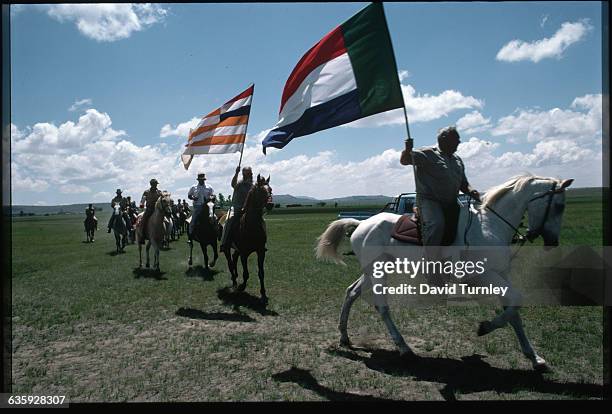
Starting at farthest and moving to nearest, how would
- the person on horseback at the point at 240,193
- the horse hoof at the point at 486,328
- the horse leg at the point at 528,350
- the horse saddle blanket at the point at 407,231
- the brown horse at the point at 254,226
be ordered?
the person on horseback at the point at 240,193
the brown horse at the point at 254,226
the horse saddle blanket at the point at 407,231
the horse hoof at the point at 486,328
the horse leg at the point at 528,350

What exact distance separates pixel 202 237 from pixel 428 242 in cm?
963

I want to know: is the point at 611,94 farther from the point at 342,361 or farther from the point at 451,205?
the point at 342,361

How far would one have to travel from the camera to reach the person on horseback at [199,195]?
12.8 meters

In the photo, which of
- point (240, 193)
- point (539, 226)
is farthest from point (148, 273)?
point (539, 226)

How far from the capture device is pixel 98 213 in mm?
33219

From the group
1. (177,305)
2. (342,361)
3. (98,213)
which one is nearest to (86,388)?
(342,361)

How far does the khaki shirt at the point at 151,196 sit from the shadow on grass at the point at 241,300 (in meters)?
5.35

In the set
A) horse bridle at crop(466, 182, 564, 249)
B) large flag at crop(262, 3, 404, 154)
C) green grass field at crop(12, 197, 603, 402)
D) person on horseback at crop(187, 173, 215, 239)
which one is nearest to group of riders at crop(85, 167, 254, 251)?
person on horseback at crop(187, 173, 215, 239)

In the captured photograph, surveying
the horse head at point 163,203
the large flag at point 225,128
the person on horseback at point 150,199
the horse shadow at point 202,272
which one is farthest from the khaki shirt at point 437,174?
the person on horseback at point 150,199

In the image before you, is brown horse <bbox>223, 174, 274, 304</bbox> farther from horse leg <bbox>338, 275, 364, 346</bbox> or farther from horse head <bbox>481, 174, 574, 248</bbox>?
horse head <bbox>481, 174, 574, 248</bbox>

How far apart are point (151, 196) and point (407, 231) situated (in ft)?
35.3

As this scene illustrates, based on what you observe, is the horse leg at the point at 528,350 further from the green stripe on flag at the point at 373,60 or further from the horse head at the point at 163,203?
the horse head at the point at 163,203

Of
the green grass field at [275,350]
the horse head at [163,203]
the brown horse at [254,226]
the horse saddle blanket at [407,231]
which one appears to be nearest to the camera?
the green grass field at [275,350]

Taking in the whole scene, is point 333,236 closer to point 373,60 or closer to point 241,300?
point 373,60
